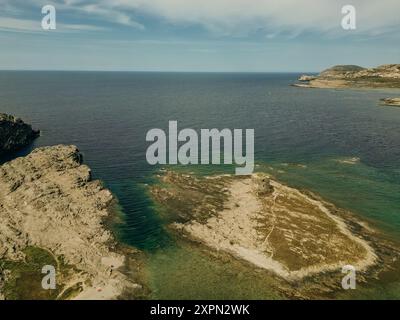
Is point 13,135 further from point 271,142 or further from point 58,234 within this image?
point 271,142

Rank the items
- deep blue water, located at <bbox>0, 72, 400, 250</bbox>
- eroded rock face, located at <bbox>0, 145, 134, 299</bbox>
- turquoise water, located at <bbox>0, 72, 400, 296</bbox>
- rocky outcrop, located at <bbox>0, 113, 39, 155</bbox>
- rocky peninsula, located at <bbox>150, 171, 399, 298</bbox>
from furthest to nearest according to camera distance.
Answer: rocky outcrop, located at <bbox>0, 113, 39, 155</bbox>
deep blue water, located at <bbox>0, 72, 400, 250</bbox>
turquoise water, located at <bbox>0, 72, 400, 296</bbox>
rocky peninsula, located at <bbox>150, 171, 399, 298</bbox>
eroded rock face, located at <bbox>0, 145, 134, 299</bbox>

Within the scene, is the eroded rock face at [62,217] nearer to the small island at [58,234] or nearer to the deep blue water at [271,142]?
the small island at [58,234]

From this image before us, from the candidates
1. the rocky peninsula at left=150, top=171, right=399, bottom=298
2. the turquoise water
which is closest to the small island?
the turquoise water

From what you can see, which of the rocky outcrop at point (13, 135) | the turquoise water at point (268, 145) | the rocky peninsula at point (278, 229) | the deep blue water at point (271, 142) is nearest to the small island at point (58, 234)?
the turquoise water at point (268, 145)

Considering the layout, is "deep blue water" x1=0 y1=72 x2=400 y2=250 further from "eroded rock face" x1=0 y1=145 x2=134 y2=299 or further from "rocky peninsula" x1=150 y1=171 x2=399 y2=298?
"rocky peninsula" x1=150 y1=171 x2=399 y2=298

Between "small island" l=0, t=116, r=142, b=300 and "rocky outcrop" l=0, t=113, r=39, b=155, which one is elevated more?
"rocky outcrop" l=0, t=113, r=39, b=155
